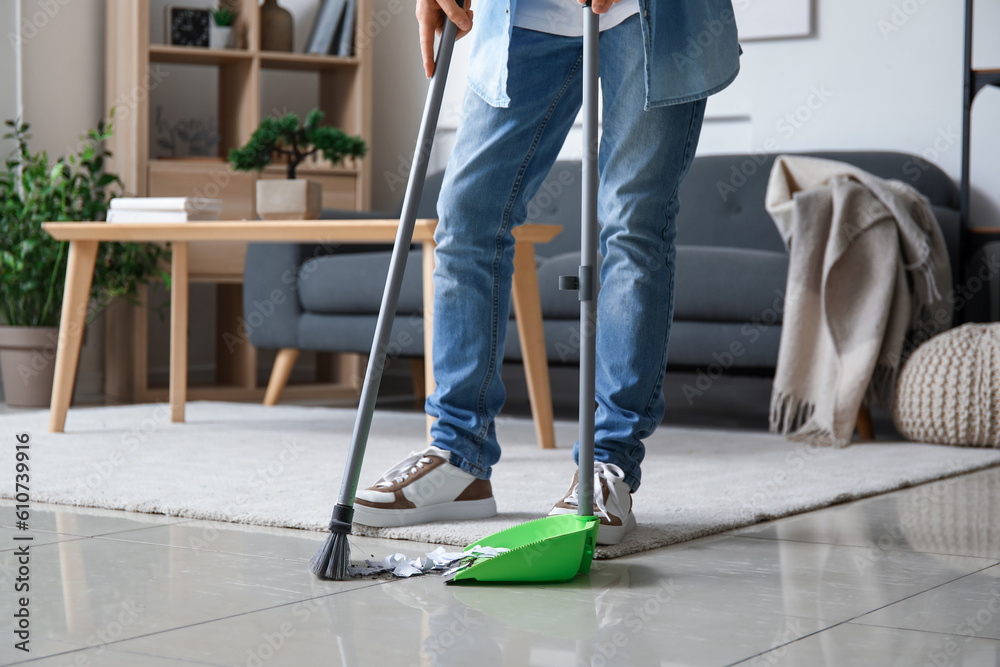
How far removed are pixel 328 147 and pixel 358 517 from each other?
1.45m

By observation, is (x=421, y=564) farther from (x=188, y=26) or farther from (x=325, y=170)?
(x=188, y=26)

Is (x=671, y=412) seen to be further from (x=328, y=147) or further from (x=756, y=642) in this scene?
(x=756, y=642)

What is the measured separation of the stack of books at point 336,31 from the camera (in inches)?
158

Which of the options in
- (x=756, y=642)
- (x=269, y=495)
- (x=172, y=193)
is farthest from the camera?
(x=172, y=193)

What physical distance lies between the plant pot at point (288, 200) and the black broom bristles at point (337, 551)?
149 cm

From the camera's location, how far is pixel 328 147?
104 inches

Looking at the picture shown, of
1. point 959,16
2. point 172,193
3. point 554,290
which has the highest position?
point 959,16

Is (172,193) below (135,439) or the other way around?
the other way around

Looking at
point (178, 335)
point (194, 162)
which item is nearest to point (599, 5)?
point (178, 335)

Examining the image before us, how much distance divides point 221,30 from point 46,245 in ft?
3.18

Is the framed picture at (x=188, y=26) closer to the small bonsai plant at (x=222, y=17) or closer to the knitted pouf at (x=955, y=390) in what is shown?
the small bonsai plant at (x=222, y=17)

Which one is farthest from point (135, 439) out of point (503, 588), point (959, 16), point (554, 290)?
point (959, 16)

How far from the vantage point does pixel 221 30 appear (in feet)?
12.5

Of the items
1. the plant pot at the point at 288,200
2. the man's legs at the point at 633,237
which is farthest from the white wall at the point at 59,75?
the man's legs at the point at 633,237
